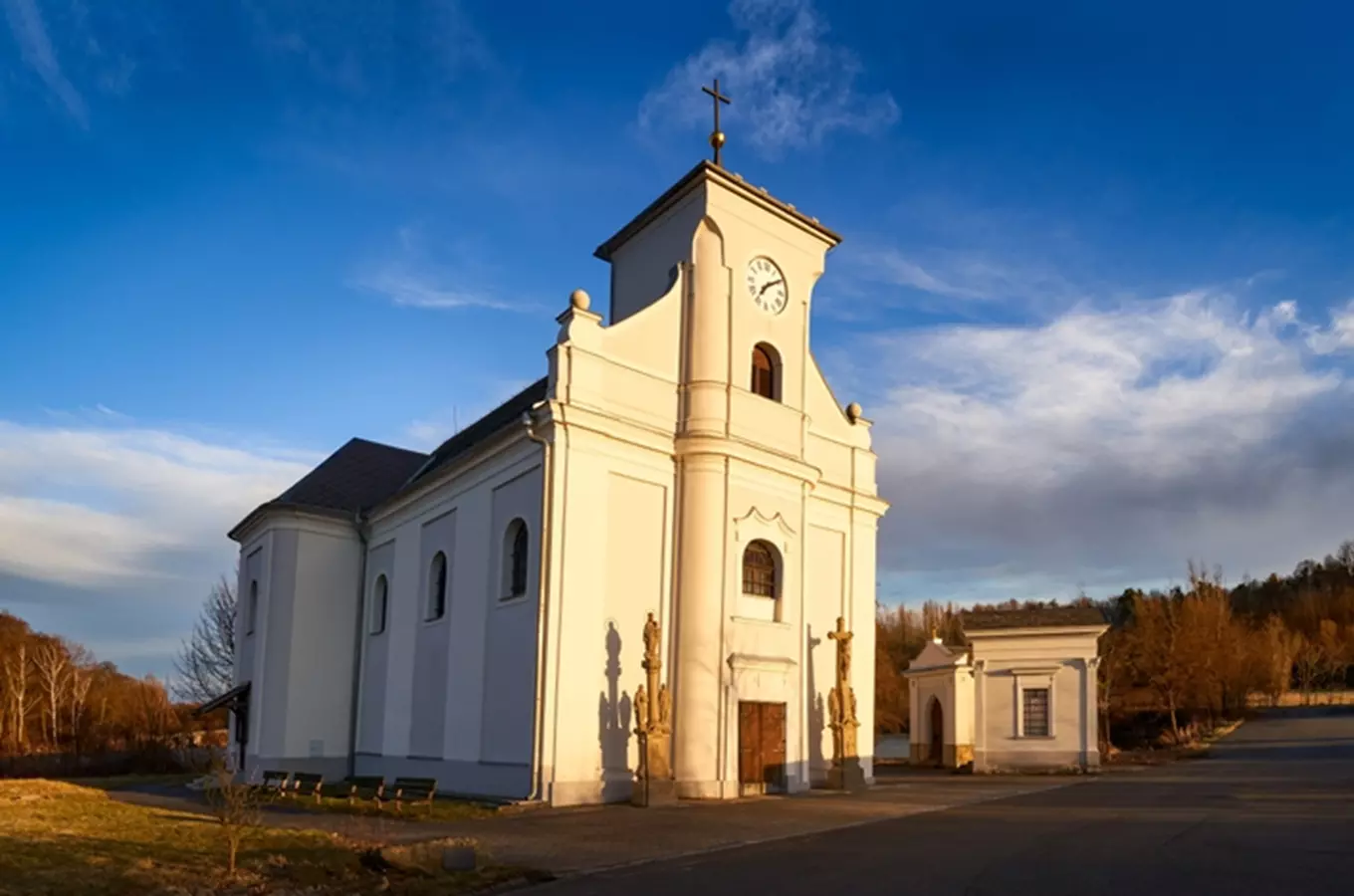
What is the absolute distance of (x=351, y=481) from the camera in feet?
117

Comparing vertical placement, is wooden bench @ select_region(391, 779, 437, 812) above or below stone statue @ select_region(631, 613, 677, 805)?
below

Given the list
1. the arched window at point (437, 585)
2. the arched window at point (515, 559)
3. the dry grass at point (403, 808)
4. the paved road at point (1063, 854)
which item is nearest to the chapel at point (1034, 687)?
the paved road at point (1063, 854)

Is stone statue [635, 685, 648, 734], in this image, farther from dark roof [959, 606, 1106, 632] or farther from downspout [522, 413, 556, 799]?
dark roof [959, 606, 1106, 632]

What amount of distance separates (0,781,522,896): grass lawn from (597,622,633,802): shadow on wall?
7.20 metres

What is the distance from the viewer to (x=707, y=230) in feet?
82.9

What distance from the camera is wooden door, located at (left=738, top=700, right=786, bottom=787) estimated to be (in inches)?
929

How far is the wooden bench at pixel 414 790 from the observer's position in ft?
67.0

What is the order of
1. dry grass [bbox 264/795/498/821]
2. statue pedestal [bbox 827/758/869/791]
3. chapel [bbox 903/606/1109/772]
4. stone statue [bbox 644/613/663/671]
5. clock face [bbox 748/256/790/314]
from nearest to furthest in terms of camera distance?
dry grass [bbox 264/795/498/821] < stone statue [bbox 644/613/663/671] < statue pedestal [bbox 827/758/869/791] < clock face [bbox 748/256/790/314] < chapel [bbox 903/606/1109/772]

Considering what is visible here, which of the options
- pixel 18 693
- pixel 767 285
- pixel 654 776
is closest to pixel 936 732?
pixel 767 285

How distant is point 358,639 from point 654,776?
14315 millimetres

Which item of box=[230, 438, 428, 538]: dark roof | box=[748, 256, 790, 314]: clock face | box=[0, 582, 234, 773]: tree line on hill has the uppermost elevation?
box=[748, 256, 790, 314]: clock face

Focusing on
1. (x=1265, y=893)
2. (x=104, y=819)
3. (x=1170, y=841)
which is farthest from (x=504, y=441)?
(x=1265, y=893)

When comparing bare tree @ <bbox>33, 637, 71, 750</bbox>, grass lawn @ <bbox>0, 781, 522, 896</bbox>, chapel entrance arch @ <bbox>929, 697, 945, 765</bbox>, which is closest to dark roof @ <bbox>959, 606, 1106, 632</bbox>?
chapel entrance arch @ <bbox>929, 697, 945, 765</bbox>

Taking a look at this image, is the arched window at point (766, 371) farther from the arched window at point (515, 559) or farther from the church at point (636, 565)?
the arched window at point (515, 559)
